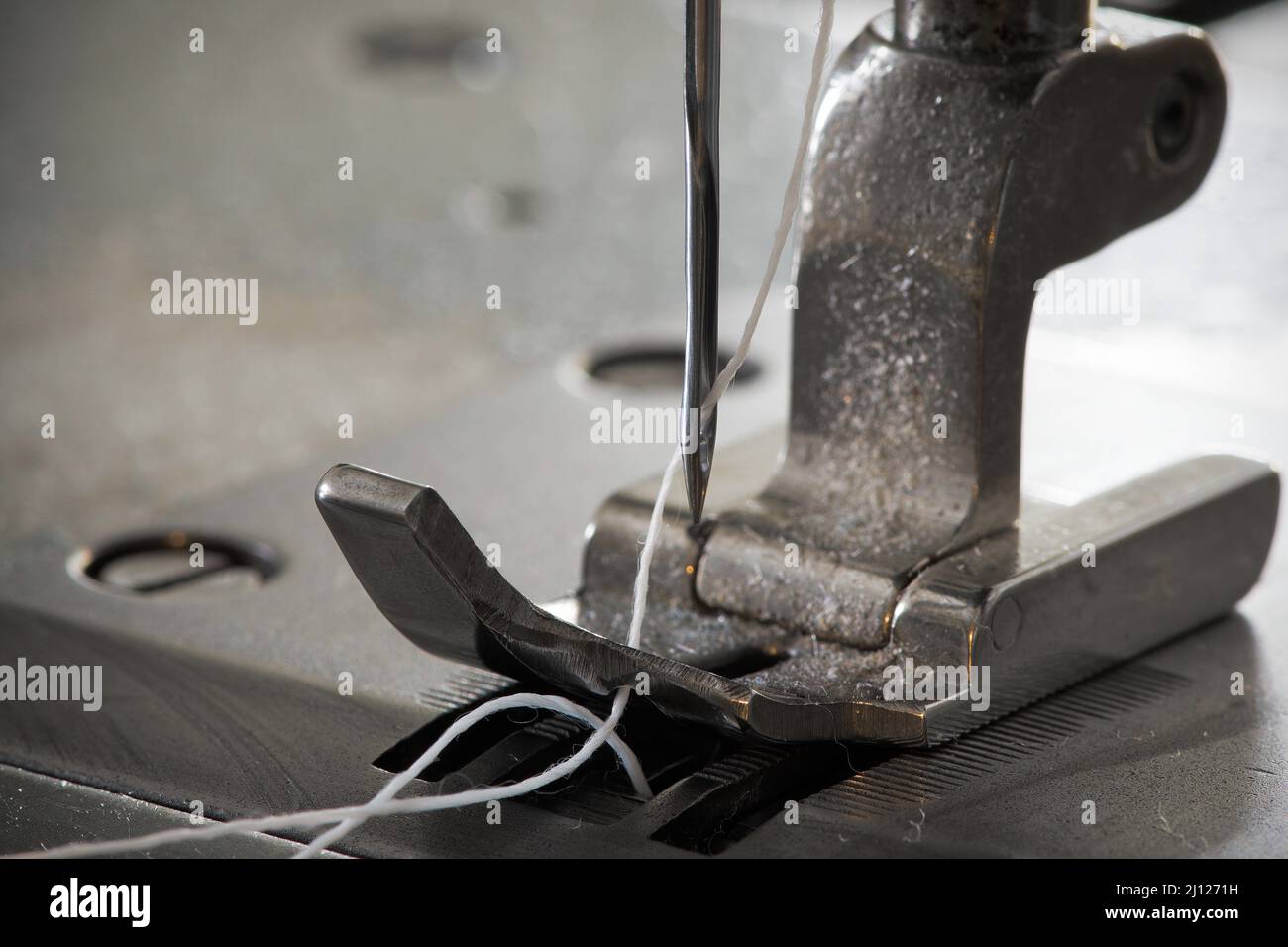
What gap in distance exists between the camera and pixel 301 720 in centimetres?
76

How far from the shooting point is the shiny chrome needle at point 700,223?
0.67 m

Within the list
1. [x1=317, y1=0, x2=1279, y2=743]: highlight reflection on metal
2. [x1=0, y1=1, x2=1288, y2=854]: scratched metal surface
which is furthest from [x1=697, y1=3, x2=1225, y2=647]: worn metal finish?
[x1=0, y1=1, x2=1288, y2=854]: scratched metal surface

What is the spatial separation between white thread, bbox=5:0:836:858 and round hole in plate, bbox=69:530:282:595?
0.27 m

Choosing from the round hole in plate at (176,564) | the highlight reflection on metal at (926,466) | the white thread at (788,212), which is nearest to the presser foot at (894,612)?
the highlight reflection on metal at (926,466)

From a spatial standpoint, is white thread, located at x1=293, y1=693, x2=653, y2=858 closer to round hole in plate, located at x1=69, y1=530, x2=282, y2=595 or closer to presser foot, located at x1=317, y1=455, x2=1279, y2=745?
presser foot, located at x1=317, y1=455, x2=1279, y2=745

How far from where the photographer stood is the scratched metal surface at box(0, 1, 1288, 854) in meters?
0.75

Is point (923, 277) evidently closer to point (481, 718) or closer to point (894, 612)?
point (894, 612)

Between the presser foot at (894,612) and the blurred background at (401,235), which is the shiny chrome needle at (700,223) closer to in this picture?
the presser foot at (894,612)

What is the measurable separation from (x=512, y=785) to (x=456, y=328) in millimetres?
777

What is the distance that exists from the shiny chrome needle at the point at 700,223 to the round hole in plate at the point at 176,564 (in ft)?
1.01

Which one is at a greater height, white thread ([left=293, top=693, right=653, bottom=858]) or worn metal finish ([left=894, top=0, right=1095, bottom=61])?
worn metal finish ([left=894, top=0, right=1095, bottom=61])

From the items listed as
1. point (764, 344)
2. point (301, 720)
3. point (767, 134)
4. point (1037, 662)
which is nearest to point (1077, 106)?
point (1037, 662)
